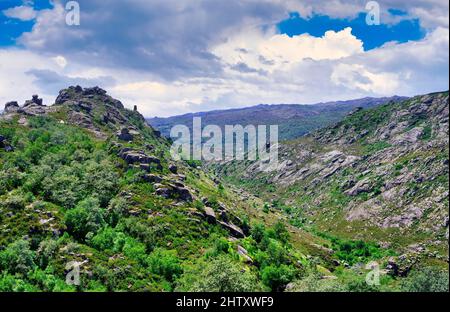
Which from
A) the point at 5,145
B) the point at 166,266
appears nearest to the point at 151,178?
the point at 166,266

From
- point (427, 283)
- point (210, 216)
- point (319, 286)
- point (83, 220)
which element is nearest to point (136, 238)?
point (83, 220)

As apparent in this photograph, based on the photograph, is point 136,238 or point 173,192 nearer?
point 136,238

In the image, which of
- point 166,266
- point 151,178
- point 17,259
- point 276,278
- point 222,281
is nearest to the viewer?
point 222,281

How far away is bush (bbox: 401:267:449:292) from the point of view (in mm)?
67250

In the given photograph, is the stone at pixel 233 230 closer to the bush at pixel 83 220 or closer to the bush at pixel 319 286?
the bush at pixel 83 220

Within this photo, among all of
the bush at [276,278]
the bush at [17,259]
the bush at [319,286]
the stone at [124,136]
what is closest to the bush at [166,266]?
the bush at [276,278]

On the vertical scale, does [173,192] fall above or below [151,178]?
below

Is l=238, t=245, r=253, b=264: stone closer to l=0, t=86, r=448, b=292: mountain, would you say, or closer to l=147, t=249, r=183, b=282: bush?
l=0, t=86, r=448, b=292: mountain

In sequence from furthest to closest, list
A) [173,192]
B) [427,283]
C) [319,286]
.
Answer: [173,192]
[319,286]
[427,283]

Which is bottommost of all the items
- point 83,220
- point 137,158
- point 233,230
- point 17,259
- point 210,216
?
point 233,230

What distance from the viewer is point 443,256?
150250 millimetres

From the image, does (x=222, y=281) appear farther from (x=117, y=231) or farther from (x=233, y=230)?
(x=233, y=230)

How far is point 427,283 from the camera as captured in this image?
68750mm
